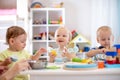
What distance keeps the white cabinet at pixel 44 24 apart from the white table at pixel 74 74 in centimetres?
253

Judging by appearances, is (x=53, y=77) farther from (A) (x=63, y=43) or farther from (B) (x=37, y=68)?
(A) (x=63, y=43)

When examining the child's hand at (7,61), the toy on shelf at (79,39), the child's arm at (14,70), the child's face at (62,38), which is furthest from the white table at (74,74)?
the toy on shelf at (79,39)

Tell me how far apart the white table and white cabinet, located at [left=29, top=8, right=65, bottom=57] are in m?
2.53

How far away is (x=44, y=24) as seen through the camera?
12.1ft

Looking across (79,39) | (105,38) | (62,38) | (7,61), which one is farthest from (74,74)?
(79,39)

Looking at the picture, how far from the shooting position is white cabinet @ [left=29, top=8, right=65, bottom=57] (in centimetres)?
366

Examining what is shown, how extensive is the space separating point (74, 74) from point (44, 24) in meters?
2.67

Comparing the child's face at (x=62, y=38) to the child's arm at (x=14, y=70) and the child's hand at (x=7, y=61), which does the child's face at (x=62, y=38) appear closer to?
the child's hand at (x=7, y=61)

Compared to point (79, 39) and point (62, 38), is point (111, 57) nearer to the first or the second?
point (62, 38)

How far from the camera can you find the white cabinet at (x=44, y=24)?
3660 millimetres

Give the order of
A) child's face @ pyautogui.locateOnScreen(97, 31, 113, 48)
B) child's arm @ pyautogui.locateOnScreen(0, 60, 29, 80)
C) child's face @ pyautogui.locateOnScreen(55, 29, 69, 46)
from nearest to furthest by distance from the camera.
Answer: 1. child's arm @ pyautogui.locateOnScreen(0, 60, 29, 80)
2. child's face @ pyautogui.locateOnScreen(97, 31, 113, 48)
3. child's face @ pyautogui.locateOnScreen(55, 29, 69, 46)

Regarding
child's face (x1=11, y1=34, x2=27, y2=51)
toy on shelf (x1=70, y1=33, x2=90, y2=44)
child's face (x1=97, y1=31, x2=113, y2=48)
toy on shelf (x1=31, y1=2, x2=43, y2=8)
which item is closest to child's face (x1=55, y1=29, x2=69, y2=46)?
child's face (x1=97, y1=31, x2=113, y2=48)

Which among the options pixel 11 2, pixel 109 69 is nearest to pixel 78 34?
pixel 11 2

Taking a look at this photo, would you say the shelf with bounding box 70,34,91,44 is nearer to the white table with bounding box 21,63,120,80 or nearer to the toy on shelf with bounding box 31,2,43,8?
the toy on shelf with bounding box 31,2,43,8
